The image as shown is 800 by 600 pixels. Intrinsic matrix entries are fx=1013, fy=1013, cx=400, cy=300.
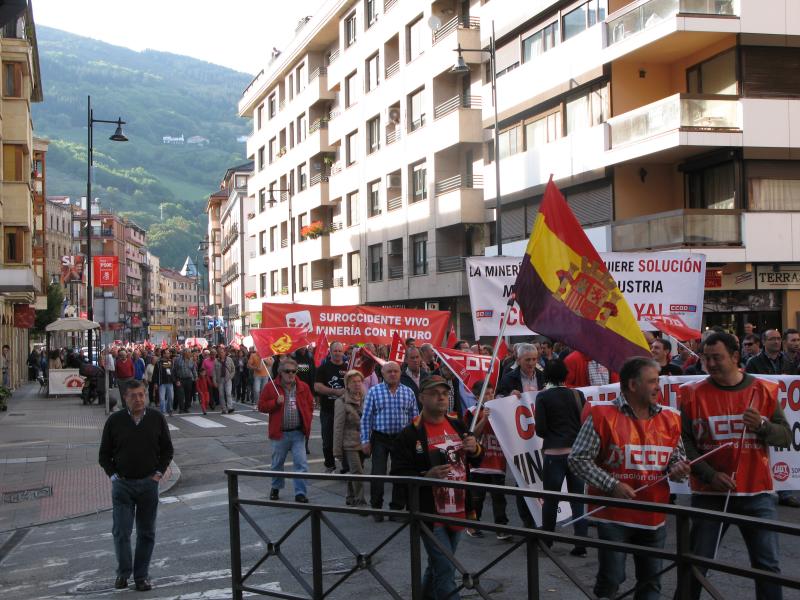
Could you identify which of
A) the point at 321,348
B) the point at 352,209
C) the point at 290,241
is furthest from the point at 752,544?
the point at 290,241

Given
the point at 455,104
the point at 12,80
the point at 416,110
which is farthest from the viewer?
the point at 416,110

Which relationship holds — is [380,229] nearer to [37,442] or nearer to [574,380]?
[37,442]

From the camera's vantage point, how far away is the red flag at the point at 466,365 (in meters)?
13.3

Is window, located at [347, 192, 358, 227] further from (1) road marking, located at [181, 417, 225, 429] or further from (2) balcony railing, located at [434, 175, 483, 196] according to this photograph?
(1) road marking, located at [181, 417, 225, 429]

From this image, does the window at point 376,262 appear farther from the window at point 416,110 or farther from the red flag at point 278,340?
the red flag at point 278,340

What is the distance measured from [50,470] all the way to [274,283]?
A: 4829cm

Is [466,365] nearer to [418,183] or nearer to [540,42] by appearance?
[540,42]

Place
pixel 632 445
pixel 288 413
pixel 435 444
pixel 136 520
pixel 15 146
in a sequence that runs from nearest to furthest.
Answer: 1. pixel 632 445
2. pixel 435 444
3. pixel 136 520
4. pixel 288 413
5. pixel 15 146

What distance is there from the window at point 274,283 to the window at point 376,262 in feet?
54.0

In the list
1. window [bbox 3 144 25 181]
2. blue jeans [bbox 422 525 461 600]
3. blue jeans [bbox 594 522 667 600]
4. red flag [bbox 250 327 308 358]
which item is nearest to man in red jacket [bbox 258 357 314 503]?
red flag [bbox 250 327 308 358]

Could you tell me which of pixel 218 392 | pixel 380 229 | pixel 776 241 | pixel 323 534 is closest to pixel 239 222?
pixel 380 229

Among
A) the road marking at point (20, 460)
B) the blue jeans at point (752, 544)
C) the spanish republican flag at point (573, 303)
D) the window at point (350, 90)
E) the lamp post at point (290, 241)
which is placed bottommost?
the road marking at point (20, 460)

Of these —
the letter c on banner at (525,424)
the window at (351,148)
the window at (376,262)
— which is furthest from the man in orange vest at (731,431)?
the window at (351,148)

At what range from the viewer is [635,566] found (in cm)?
468
